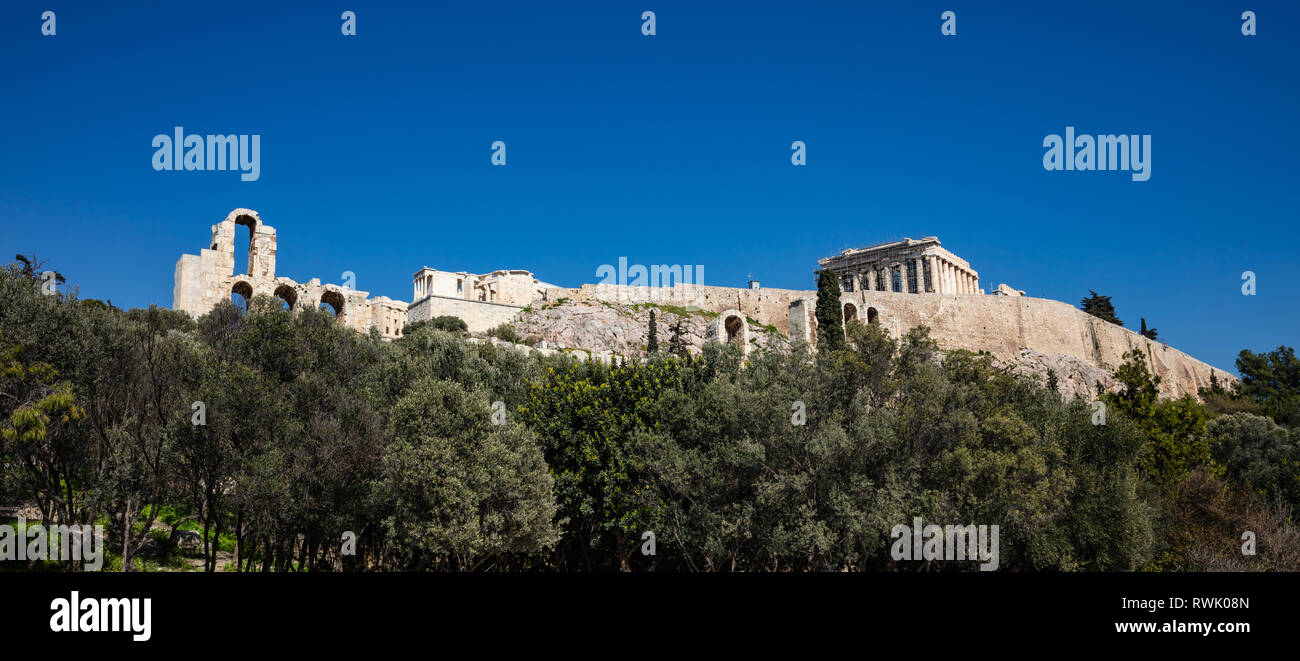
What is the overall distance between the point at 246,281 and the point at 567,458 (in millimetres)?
35196

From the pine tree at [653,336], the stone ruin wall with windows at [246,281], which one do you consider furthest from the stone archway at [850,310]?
the stone ruin wall with windows at [246,281]

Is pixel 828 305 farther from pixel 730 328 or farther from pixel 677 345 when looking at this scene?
pixel 730 328

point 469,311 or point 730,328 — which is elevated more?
point 469,311

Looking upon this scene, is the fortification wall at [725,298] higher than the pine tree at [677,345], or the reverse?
the fortification wall at [725,298]

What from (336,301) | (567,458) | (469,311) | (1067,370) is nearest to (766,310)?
(1067,370)

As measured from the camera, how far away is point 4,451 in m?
18.0

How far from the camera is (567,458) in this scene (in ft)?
80.5

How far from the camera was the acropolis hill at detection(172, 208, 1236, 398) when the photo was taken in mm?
59969

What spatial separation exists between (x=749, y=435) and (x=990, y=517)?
660cm

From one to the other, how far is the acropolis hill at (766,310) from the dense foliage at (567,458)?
29325 mm

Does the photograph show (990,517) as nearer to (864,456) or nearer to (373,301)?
(864,456)

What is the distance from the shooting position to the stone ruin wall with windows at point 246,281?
1913 inches

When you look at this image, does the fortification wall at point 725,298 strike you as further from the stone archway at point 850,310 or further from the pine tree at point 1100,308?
the pine tree at point 1100,308
